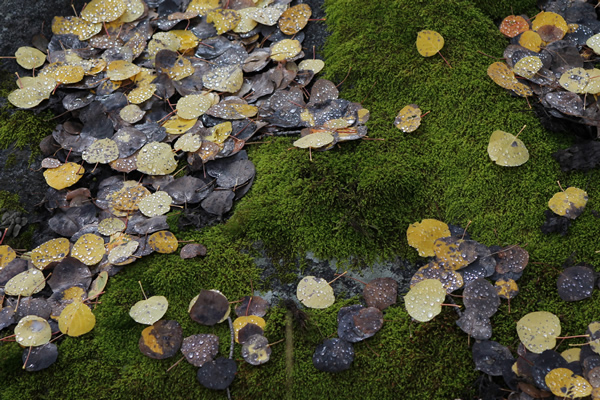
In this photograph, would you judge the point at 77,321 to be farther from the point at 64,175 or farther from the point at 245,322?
the point at 64,175

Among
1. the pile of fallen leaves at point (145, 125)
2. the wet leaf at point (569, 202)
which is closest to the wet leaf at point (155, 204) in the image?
the pile of fallen leaves at point (145, 125)

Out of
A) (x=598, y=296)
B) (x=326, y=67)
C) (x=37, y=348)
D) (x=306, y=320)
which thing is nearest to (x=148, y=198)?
(x=37, y=348)

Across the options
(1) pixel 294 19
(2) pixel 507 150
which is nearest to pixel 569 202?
(2) pixel 507 150

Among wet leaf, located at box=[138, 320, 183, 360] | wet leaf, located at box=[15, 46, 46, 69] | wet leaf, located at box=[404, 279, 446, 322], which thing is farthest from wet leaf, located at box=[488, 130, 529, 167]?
wet leaf, located at box=[15, 46, 46, 69]

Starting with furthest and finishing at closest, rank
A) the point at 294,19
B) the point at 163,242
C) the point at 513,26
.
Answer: the point at 294,19
the point at 513,26
the point at 163,242

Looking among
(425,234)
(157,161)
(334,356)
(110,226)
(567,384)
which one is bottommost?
(567,384)

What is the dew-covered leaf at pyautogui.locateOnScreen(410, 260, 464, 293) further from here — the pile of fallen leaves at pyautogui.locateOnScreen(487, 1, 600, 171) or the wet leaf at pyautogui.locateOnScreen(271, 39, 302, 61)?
the wet leaf at pyautogui.locateOnScreen(271, 39, 302, 61)

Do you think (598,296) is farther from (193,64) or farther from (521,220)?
(193,64)

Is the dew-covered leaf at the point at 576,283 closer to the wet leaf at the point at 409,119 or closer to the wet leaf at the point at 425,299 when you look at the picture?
the wet leaf at the point at 425,299
